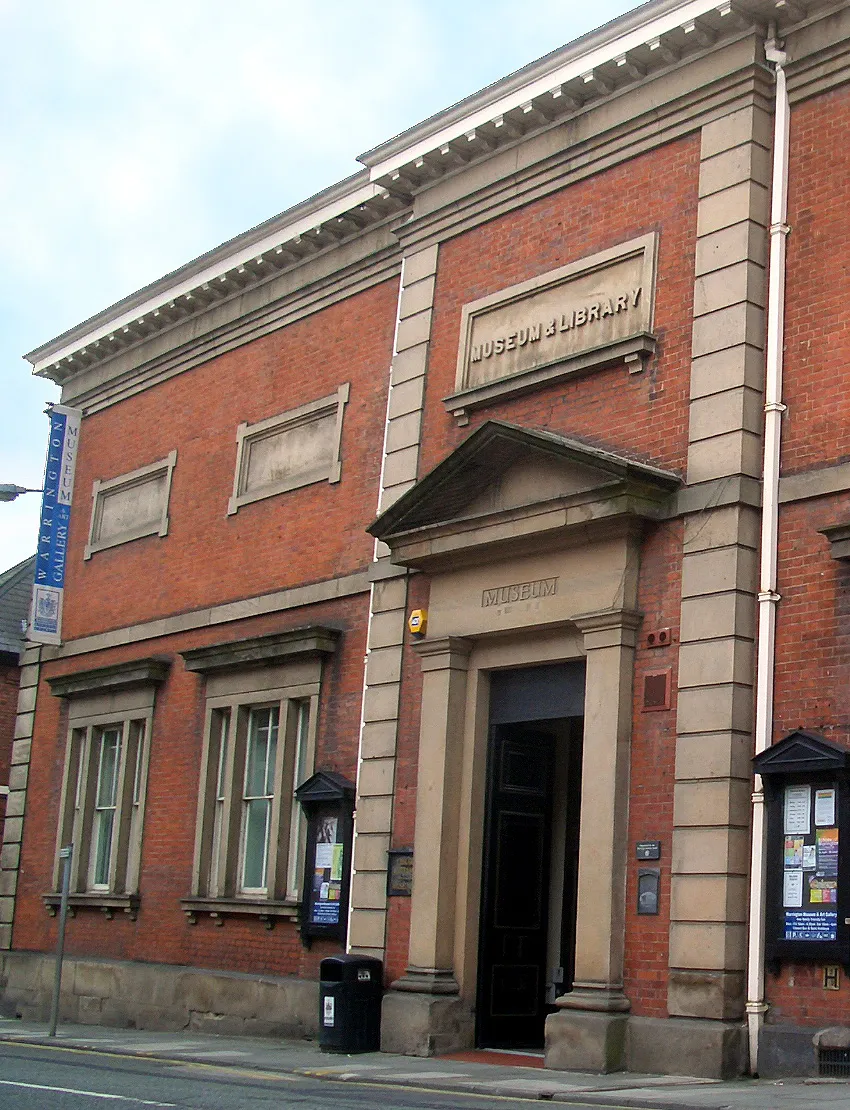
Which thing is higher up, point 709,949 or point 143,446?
point 143,446

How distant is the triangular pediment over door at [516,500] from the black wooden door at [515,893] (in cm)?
211

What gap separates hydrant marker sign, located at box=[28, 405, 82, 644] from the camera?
2397cm

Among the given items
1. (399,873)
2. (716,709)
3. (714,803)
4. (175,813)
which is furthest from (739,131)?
(175,813)

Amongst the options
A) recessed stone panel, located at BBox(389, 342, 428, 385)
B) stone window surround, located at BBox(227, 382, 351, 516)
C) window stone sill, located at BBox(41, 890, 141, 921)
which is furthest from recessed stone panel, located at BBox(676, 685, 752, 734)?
window stone sill, located at BBox(41, 890, 141, 921)

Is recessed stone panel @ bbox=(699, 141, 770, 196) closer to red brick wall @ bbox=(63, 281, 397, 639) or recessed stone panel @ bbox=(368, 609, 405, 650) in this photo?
red brick wall @ bbox=(63, 281, 397, 639)

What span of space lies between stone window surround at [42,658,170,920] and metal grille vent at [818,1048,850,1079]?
36.4 ft

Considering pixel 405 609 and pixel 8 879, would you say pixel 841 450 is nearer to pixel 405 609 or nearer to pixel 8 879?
pixel 405 609

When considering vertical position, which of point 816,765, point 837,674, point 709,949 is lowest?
point 709,949

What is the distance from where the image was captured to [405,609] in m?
17.2

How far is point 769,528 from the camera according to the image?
44.8ft

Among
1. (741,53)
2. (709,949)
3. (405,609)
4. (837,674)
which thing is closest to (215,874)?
(405,609)

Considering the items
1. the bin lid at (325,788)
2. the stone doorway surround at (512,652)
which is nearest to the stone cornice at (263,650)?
the bin lid at (325,788)

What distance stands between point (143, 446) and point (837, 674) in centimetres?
1334

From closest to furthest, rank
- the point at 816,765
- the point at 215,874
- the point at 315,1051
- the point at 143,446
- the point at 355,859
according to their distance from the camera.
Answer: the point at 816,765 < the point at 315,1051 < the point at 355,859 < the point at 215,874 < the point at 143,446
